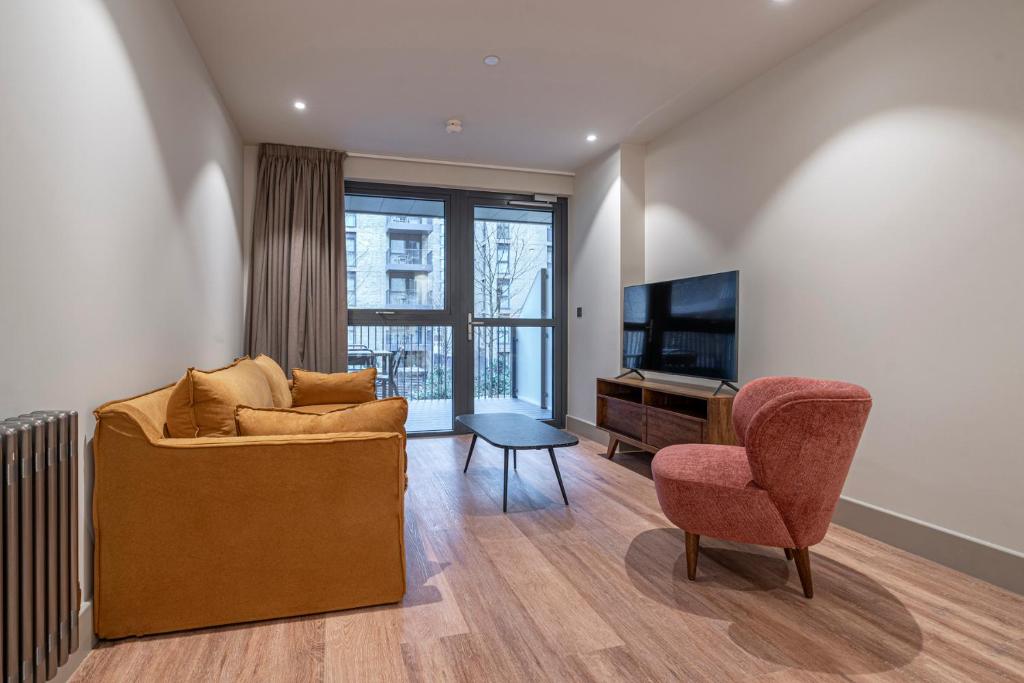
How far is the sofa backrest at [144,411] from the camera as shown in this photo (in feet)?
5.55

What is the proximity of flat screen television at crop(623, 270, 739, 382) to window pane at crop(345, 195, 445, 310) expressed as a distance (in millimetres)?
1870

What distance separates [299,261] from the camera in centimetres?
455

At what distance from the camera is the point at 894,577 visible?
2209mm

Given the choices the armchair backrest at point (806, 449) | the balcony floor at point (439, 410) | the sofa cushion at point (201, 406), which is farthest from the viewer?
the balcony floor at point (439, 410)

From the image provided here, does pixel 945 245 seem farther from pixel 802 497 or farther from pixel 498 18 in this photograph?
pixel 498 18

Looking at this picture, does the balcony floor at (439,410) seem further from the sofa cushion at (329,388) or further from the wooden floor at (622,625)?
the wooden floor at (622,625)

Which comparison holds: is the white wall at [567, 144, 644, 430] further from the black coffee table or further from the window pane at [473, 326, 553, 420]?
the black coffee table

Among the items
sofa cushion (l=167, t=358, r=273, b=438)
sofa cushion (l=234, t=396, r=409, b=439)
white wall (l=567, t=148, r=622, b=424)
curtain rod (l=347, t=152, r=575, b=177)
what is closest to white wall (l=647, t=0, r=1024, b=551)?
white wall (l=567, t=148, r=622, b=424)

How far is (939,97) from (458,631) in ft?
9.49

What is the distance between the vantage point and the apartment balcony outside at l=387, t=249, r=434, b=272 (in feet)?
16.6

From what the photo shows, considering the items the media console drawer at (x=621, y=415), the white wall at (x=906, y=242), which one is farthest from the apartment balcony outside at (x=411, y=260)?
the white wall at (x=906, y=242)

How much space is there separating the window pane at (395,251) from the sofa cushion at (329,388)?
A: 120 cm

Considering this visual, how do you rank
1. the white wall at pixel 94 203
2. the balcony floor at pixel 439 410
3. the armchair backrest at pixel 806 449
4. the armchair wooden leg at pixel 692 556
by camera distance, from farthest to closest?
the balcony floor at pixel 439 410
the armchair wooden leg at pixel 692 556
the armchair backrest at pixel 806 449
the white wall at pixel 94 203

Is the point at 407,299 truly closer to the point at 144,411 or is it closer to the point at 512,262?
the point at 512,262
